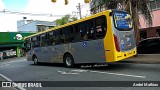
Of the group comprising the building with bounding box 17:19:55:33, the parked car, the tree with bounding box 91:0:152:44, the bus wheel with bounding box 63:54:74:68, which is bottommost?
the bus wheel with bounding box 63:54:74:68

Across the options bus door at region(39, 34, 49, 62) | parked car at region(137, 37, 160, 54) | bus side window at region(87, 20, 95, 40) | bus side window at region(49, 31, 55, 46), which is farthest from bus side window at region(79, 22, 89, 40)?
parked car at region(137, 37, 160, 54)

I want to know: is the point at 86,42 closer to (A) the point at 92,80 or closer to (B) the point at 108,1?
(A) the point at 92,80

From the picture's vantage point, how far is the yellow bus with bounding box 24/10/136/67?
13133mm

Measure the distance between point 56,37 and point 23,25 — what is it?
65278 millimetres

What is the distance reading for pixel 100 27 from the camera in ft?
44.4

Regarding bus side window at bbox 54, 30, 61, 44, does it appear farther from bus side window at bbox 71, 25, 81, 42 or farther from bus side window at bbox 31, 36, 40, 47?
bus side window at bbox 31, 36, 40, 47

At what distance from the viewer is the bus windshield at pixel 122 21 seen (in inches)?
529

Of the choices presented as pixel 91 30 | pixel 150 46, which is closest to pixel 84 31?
pixel 91 30

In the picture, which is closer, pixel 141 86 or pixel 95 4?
pixel 141 86

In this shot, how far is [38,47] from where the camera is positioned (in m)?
21.1

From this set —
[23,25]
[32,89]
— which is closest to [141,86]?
[32,89]

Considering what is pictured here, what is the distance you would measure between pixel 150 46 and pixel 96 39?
948cm

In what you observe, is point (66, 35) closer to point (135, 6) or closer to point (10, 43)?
point (135, 6)

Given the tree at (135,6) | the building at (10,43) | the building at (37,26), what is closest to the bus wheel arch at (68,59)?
the tree at (135,6)
